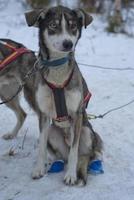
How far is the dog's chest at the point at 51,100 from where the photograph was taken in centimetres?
389

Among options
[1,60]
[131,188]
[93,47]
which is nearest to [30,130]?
[1,60]

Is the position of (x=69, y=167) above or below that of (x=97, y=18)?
above

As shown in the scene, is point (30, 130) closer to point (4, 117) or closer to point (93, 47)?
point (4, 117)

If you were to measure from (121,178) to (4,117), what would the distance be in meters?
1.98

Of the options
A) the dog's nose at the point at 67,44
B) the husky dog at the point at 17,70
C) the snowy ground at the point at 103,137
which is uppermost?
the dog's nose at the point at 67,44

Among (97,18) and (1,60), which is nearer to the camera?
(1,60)

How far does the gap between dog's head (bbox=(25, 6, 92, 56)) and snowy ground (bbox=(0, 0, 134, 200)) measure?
109cm

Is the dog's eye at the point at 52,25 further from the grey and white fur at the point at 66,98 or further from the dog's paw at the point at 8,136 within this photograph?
the dog's paw at the point at 8,136

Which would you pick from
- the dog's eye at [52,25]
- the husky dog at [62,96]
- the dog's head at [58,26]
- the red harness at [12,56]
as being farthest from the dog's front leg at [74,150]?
the red harness at [12,56]

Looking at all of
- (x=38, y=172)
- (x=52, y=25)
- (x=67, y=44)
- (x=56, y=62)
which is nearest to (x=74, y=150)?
(x=38, y=172)

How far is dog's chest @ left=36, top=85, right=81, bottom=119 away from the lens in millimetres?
3887

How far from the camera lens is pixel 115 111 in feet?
18.9

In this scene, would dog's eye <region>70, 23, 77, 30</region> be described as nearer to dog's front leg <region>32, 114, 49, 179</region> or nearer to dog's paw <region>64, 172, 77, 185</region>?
dog's front leg <region>32, 114, 49, 179</region>

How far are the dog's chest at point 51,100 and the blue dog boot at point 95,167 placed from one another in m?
0.50
